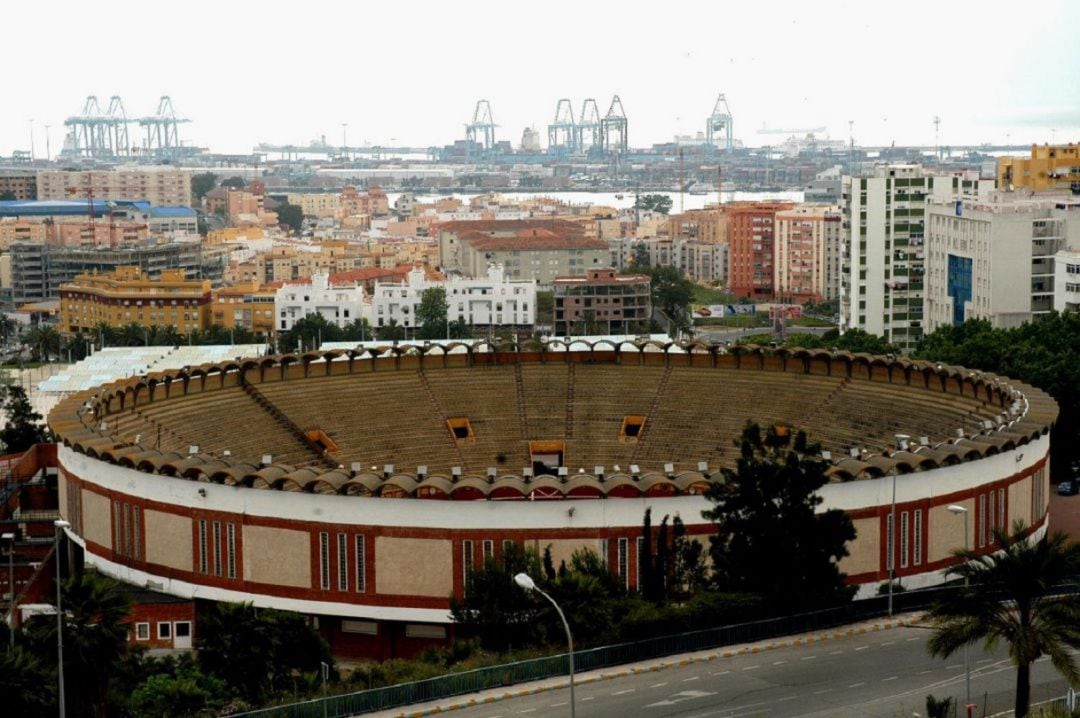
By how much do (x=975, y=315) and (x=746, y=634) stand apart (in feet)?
158

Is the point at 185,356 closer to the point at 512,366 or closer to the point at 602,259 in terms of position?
the point at 512,366

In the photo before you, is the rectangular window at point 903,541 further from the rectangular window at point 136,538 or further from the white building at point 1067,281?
the white building at point 1067,281

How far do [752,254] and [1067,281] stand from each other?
65.6 m

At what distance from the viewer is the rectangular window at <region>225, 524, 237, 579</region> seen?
113ft

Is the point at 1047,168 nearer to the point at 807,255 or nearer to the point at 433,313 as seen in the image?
the point at 433,313

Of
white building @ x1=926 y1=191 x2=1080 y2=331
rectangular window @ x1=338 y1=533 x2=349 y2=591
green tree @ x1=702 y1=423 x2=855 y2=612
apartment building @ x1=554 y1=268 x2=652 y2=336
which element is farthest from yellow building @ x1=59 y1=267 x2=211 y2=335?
green tree @ x1=702 y1=423 x2=855 y2=612

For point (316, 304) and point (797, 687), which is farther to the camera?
point (316, 304)

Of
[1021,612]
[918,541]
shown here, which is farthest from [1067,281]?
[1021,612]

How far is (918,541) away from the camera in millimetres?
34875

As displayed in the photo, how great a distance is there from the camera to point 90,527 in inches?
1476

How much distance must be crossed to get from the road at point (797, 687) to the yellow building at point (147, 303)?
77428 mm

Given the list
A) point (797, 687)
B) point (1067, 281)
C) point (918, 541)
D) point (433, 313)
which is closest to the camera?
point (797, 687)

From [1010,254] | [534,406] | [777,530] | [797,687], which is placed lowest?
[797,687]

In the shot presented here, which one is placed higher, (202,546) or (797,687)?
(202,546)
